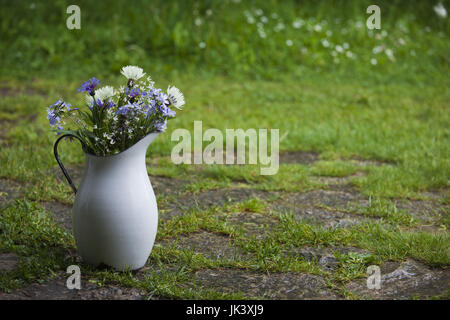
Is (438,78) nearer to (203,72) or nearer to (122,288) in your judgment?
(203,72)

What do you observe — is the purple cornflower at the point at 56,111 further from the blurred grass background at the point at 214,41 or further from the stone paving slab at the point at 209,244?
the blurred grass background at the point at 214,41

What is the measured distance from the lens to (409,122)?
215 inches

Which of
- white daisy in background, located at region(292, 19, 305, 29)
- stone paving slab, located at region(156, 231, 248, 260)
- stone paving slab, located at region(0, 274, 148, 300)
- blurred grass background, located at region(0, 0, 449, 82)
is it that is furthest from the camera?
white daisy in background, located at region(292, 19, 305, 29)

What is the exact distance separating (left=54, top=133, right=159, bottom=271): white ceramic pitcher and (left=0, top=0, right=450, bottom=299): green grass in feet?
0.34

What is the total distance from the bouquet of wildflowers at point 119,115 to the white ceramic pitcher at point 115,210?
2.9 inches

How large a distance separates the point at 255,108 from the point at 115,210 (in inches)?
145

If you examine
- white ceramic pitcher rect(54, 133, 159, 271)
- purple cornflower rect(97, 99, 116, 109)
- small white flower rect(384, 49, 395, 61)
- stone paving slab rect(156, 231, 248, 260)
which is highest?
small white flower rect(384, 49, 395, 61)

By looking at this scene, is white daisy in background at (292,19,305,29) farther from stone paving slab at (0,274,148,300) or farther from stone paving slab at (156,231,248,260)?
stone paving slab at (0,274,148,300)

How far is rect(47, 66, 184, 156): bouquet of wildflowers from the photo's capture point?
8.09 ft

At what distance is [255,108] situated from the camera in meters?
5.89

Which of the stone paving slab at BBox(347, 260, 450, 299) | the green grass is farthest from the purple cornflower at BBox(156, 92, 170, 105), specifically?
the stone paving slab at BBox(347, 260, 450, 299)

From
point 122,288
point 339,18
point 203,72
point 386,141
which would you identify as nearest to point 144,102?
point 122,288

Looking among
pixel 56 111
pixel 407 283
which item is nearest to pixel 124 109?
pixel 56 111

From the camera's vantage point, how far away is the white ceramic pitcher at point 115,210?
2.40 metres
